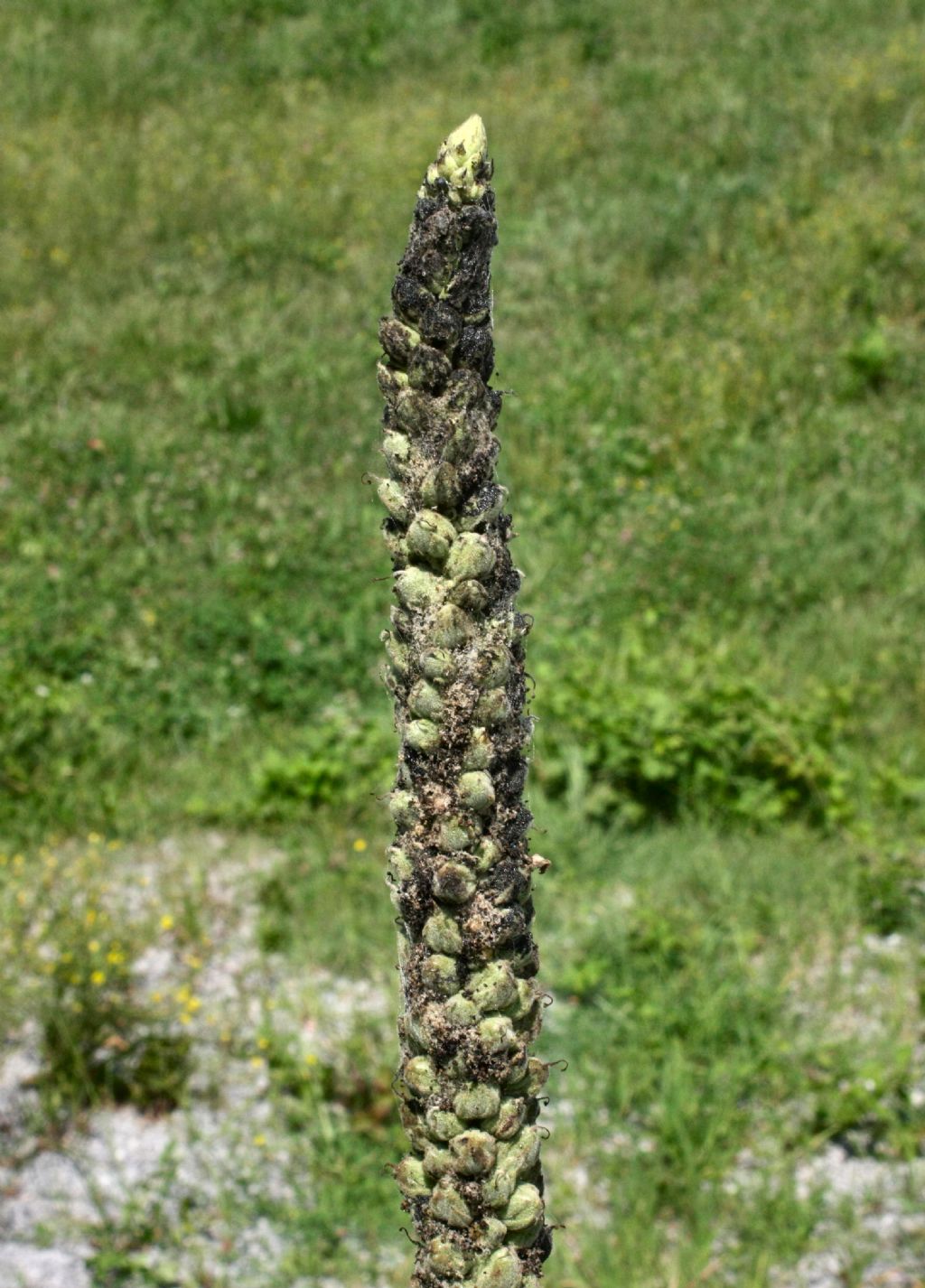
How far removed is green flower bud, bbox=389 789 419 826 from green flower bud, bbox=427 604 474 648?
0.47 ft

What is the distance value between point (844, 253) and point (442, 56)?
5224 millimetres

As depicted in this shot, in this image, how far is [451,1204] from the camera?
1.14m

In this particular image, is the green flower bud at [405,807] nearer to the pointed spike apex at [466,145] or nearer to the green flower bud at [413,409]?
the green flower bud at [413,409]

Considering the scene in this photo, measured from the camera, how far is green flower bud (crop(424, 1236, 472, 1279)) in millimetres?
1151

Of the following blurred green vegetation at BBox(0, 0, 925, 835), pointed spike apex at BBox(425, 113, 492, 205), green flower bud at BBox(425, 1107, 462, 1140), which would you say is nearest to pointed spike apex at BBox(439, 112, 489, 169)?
pointed spike apex at BBox(425, 113, 492, 205)

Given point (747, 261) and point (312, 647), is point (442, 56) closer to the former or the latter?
point (747, 261)

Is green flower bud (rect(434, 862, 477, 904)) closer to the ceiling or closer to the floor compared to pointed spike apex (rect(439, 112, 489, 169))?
closer to the floor

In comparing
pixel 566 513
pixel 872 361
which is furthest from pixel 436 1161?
pixel 872 361

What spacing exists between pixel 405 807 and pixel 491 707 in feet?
0.40

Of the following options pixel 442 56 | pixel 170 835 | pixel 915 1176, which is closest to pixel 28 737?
pixel 170 835

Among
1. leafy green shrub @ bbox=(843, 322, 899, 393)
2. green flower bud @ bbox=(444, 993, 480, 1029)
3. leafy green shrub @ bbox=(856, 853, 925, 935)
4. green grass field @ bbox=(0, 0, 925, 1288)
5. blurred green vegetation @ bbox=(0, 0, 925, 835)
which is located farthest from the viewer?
leafy green shrub @ bbox=(843, 322, 899, 393)

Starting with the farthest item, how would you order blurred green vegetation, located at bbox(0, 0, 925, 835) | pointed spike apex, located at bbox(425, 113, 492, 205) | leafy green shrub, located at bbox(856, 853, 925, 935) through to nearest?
blurred green vegetation, located at bbox(0, 0, 925, 835)
leafy green shrub, located at bbox(856, 853, 925, 935)
pointed spike apex, located at bbox(425, 113, 492, 205)

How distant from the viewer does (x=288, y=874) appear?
5867 mm

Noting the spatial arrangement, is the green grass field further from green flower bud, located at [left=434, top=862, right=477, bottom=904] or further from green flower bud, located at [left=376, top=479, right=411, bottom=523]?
green flower bud, located at [left=376, top=479, right=411, bottom=523]
